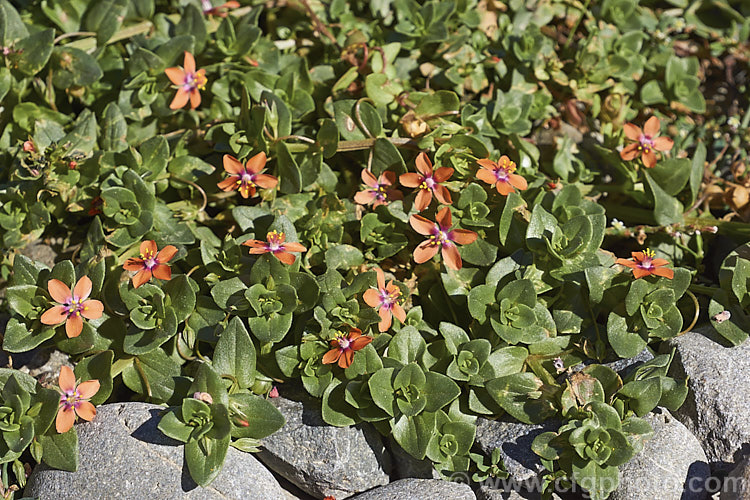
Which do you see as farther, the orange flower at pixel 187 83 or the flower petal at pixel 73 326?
the orange flower at pixel 187 83

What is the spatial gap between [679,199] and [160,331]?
3.14 m

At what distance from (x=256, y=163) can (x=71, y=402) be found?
1444 mm

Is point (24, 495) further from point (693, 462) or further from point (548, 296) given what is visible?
point (693, 462)

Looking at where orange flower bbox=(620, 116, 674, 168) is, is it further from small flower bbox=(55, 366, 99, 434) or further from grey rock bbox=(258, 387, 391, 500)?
small flower bbox=(55, 366, 99, 434)

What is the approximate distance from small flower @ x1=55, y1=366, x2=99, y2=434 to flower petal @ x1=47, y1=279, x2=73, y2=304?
329 millimetres

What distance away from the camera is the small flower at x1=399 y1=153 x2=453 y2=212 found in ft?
11.3

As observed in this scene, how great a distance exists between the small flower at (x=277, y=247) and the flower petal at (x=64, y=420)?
3.52 ft

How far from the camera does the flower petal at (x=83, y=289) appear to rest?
319 centimetres

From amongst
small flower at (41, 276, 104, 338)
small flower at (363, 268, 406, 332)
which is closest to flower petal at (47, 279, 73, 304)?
small flower at (41, 276, 104, 338)

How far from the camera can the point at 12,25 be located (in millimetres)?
4004

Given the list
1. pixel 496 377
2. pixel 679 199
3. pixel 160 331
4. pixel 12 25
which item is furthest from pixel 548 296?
pixel 12 25

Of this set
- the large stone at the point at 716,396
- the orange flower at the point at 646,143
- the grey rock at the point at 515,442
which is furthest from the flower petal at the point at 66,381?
the orange flower at the point at 646,143

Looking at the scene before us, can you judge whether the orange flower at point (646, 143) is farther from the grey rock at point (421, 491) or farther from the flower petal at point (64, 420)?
the flower petal at point (64, 420)

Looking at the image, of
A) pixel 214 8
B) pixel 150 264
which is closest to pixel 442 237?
pixel 150 264
